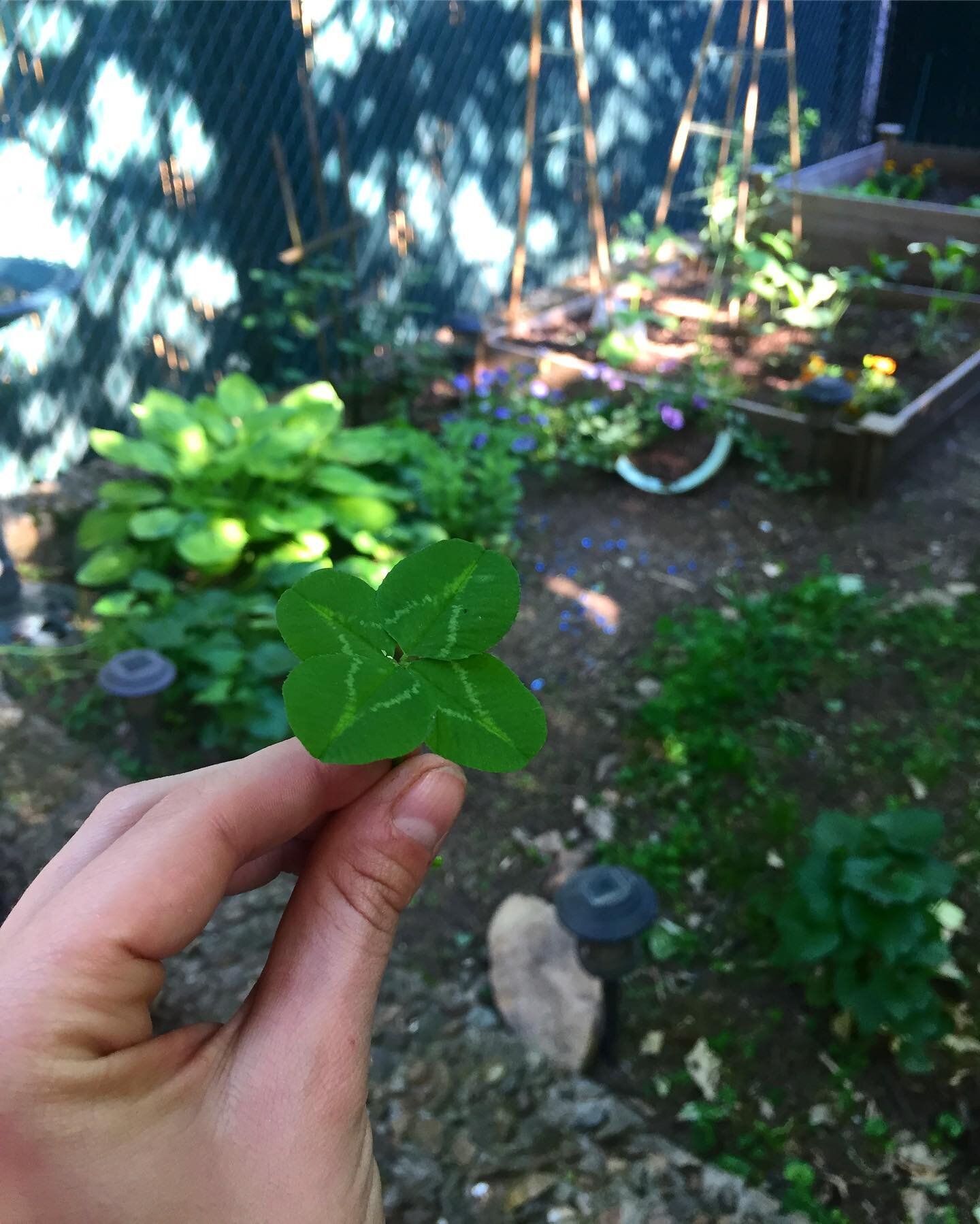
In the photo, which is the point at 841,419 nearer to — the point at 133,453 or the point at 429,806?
the point at 133,453

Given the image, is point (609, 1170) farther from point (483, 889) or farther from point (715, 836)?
point (715, 836)

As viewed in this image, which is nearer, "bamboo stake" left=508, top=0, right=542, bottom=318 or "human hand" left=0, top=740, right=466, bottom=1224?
"human hand" left=0, top=740, right=466, bottom=1224

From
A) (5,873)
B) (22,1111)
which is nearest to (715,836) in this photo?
(5,873)

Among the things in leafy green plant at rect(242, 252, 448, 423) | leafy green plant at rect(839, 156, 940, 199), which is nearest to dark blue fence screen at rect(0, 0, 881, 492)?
leafy green plant at rect(242, 252, 448, 423)

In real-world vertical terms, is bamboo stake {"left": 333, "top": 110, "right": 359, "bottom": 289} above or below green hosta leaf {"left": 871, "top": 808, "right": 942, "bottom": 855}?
above

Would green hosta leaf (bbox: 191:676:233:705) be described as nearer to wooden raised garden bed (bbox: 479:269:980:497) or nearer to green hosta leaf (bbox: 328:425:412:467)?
green hosta leaf (bbox: 328:425:412:467)

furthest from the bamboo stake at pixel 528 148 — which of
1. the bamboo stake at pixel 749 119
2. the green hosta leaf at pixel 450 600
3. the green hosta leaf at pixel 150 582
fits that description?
the green hosta leaf at pixel 450 600
